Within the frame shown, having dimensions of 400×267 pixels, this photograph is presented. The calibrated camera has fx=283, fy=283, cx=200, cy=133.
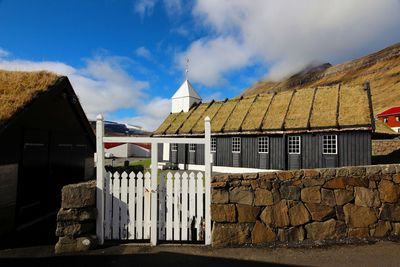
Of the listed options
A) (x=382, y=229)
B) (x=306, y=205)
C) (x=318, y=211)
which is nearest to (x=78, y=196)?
(x=306, y=205)

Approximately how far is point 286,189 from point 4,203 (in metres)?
6.24

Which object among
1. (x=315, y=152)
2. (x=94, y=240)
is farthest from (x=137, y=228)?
(x=315, y=152)

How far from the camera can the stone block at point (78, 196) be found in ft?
18.3

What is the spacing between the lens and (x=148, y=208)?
592 cm

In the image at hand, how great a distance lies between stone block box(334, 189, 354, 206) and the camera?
20.0ft

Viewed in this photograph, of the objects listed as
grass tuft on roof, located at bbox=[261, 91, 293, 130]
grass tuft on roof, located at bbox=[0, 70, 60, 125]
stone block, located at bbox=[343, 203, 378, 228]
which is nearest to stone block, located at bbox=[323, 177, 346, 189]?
stone block, located at bbox=[343, 203, 378, 228]

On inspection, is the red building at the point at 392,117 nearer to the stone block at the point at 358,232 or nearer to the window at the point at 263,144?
the window at the point at 263,144

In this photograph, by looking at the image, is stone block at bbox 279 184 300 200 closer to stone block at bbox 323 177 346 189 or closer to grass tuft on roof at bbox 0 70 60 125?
stone block at bbox 323 177 346 189

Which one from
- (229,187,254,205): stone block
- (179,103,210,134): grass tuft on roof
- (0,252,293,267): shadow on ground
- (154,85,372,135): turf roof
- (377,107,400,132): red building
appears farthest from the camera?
(377,107,400,132): red building

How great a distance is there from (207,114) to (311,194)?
21678 mm

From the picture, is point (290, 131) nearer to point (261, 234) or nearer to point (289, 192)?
point (289, 192)

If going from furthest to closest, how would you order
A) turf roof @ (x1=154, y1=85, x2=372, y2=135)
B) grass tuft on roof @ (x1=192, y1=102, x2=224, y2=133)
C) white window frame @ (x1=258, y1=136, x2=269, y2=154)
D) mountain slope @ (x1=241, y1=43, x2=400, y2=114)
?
1. mountain slope @ (x1=241, y1=43, x2=400, y2=114)
2. grass tuft on roof @ (x1=192, y1=102, x2=224, y2=133)
3. white window frame @ (x1=258, y1=136, x2=269, y2=154)
4. turf roof @ (x1=154, y1=85, x2=372, y2=135)

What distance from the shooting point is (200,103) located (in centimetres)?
3089

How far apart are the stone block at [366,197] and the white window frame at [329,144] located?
1349 centimetres
